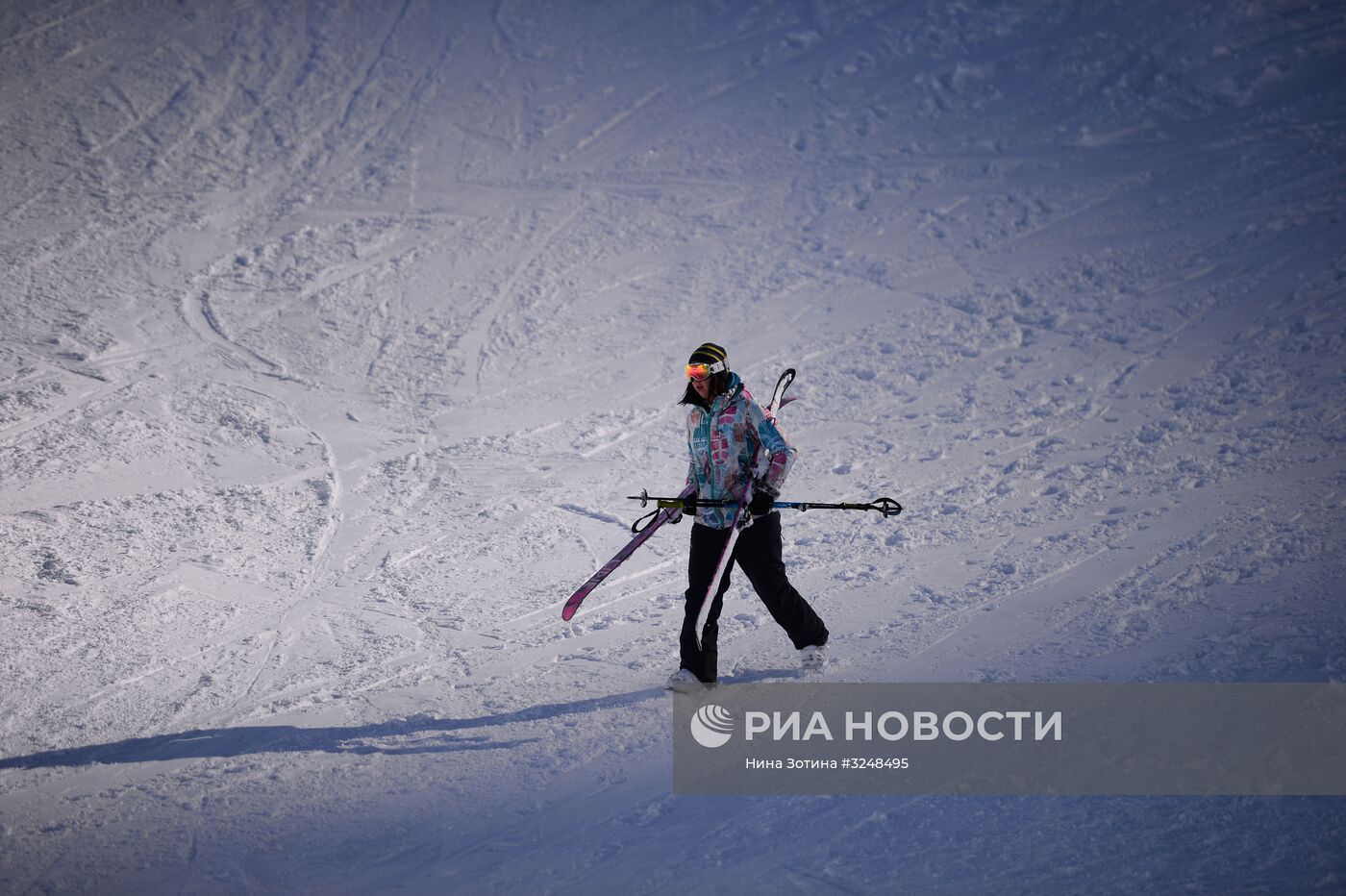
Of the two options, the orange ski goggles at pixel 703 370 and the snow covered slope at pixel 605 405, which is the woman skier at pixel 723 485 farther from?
the snow covered slope at pixel 605 405

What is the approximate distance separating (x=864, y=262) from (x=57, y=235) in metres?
7.86

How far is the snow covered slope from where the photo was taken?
4.73 meters

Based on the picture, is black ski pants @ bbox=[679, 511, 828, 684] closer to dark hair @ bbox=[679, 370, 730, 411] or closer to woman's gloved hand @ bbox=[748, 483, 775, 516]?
woman's gloved hand @ bbox=[748, 483, 775, 516]

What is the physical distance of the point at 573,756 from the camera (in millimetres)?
5203

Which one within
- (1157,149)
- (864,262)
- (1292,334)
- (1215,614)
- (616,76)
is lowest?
(1215,614)

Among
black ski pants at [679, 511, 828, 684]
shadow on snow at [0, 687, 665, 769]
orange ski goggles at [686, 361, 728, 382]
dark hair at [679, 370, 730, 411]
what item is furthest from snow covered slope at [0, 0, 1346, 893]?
orange ski goggles at [686, 361, 728, 382]

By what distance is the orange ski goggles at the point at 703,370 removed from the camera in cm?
525

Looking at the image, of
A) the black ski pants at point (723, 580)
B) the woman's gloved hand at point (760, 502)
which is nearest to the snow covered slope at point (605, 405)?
the black ski pants at point (723, 580)

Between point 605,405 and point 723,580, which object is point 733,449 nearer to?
point 723,580

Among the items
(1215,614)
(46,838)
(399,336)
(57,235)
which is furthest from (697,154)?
(46,838)

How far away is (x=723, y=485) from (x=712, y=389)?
0.47m

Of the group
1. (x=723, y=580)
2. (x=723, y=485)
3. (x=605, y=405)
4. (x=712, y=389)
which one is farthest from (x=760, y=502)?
(x=605, y=405)

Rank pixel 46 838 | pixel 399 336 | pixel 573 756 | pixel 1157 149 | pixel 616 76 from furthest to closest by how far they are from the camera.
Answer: pixel 616 76, pixel 1157 149, pixel 399 336, pixel 573 756, pixel 46 838

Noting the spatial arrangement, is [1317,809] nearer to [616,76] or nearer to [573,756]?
[573,756]
